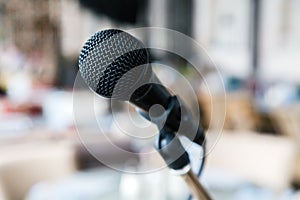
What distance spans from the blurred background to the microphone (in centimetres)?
36

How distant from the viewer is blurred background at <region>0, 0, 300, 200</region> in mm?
1710

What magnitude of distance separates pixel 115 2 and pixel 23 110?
396cm

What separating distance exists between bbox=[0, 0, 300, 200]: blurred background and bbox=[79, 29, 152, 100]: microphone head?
0.36 metres

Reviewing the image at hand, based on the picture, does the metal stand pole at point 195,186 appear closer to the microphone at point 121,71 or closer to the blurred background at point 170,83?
the microphone at point 121,71

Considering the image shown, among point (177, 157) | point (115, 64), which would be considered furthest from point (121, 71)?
point (177, 157)

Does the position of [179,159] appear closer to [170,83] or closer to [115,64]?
[115,64]

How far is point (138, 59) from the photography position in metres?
0.52

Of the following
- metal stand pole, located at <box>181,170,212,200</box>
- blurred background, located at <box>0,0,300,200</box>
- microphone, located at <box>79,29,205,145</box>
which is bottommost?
blurred background, located at <box>0,0,300,200</box>

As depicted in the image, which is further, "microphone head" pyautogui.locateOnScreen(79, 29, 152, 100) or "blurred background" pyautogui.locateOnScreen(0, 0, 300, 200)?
"blurred background" pyautogui.locateOnScreen(0, 0, 300, 200)

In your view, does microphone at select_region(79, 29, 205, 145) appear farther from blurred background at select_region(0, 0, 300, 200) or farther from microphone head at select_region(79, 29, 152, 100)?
blurred background at select_region(0, 0, 300, 200)

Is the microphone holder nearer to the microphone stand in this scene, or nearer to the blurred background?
the microphone stand

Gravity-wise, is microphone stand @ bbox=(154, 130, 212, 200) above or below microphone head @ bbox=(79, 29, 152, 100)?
below

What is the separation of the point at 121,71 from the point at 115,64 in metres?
0.01

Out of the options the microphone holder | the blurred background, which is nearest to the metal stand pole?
the microphone holder
